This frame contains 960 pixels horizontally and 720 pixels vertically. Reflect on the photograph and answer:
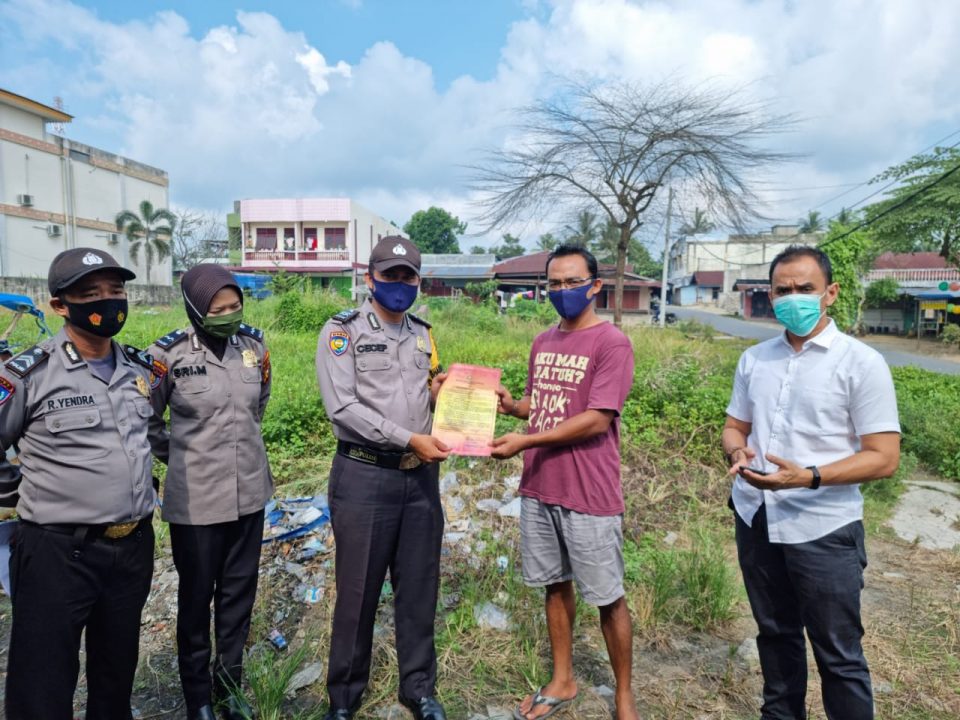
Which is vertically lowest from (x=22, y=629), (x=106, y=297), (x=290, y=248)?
(x=22, y=629)

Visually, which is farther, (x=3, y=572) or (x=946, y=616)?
(x=946, y=616)

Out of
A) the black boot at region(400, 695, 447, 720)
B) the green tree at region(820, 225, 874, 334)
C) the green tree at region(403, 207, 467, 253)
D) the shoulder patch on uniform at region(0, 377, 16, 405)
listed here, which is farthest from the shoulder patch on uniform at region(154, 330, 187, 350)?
the green tree at region(403, 207, 467, 253)

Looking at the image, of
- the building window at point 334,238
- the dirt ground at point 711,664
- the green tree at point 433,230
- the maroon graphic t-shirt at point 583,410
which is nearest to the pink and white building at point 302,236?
the building window at point 334,238

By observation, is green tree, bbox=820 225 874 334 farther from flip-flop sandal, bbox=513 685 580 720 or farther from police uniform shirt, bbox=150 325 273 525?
police uniform shirt, bbox=150 325 273 525

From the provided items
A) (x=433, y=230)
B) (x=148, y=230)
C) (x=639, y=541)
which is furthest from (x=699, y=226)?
(x=433, y=230)

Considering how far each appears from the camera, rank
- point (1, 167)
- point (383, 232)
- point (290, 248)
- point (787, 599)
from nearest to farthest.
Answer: point (787, 599) → point (1, 167) → point (290, 248) → point (383, 232)

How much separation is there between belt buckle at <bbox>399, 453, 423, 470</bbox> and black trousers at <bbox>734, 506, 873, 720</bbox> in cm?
136

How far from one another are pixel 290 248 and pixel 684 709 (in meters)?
32.9

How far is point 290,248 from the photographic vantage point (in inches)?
1278

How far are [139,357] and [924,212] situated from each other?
84.3 ft

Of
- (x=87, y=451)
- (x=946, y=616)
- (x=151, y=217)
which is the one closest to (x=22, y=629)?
(x=87, y=451)

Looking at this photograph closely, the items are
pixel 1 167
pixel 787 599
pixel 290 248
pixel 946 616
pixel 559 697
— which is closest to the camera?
pixel 787 599

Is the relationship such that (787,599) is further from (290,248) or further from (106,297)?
(290,248)

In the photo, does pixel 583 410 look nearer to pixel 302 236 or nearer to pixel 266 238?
pixel 302 236
